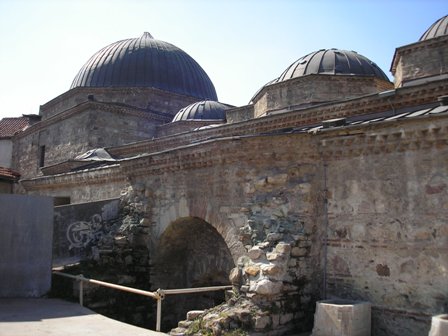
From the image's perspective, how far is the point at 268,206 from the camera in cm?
620

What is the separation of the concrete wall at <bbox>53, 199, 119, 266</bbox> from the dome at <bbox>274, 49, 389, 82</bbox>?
6780 mm

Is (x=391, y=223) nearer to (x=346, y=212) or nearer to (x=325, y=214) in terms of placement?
Answer: (x=346, y=212)

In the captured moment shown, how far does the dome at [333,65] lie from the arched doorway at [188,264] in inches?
255

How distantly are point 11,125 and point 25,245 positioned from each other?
2163 centimetres

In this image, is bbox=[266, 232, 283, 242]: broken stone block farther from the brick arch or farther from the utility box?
the utility box

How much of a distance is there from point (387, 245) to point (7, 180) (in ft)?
32.2

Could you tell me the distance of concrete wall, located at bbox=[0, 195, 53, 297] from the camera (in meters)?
A: 7.06

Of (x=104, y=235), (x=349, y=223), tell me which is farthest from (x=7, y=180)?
(x=349, y=223)

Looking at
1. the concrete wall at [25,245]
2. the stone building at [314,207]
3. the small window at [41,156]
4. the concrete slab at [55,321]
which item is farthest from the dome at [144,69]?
the concrete slab at [55,321]

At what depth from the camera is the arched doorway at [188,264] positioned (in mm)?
7816

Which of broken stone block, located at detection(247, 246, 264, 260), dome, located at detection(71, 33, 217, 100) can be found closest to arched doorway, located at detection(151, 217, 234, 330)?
broken stone block, located at detection(247, 246, 264, 260)

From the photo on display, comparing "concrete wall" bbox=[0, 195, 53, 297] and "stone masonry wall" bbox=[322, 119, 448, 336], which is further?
"concrete wall" bbox=[0, 195, 53, 297]

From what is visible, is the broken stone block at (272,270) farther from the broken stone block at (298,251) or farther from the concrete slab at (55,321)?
the concrete slab at (55,321)

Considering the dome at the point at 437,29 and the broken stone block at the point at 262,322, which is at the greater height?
the dome at the point at 437,29
